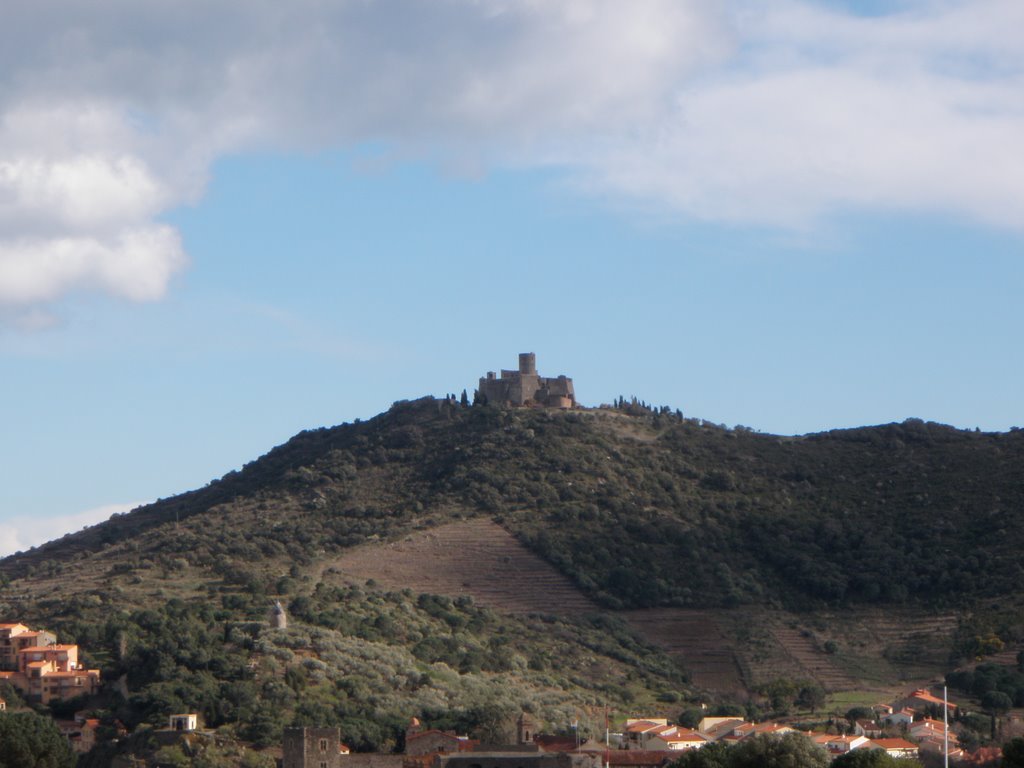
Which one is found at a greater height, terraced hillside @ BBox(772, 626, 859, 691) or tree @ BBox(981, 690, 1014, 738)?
terraced hillside @ BBox(772, 626, 859, 691)

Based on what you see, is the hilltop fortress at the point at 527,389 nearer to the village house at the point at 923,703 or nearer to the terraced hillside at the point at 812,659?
the terraced hillside at the point at 812,659

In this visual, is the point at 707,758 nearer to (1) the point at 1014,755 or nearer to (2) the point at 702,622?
(1) the point at 1014,755

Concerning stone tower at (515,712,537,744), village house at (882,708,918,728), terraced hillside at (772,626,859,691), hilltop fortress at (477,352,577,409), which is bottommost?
village house at (882,708,918,728)

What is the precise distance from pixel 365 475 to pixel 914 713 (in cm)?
4370

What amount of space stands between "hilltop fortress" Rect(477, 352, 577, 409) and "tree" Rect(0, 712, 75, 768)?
62.6 meters

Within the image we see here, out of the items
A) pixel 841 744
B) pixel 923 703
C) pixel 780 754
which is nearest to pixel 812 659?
Answer: pixel 923 703

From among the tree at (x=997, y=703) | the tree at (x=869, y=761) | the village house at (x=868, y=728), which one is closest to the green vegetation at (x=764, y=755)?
Result: the tree at (x=869, y=761)

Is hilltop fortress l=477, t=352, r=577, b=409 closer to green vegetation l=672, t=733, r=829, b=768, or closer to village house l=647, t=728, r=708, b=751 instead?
village house l=647, t=728, r=708, b=751

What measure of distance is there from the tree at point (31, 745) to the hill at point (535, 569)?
639 cm

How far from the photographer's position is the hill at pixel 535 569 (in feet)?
272

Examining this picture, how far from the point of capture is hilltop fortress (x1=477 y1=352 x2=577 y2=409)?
13050 centimetres

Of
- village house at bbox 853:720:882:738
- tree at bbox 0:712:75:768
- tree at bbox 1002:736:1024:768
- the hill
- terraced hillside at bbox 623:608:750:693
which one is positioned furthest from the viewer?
terraced hillside at bbox 623:608:750:693

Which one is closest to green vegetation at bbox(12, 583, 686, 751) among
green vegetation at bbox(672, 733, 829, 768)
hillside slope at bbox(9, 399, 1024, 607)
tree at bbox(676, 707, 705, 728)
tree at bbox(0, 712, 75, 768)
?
→ tree at bbox(676, 707, 705, 728)

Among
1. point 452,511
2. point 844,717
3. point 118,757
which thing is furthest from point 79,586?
point 844,717
